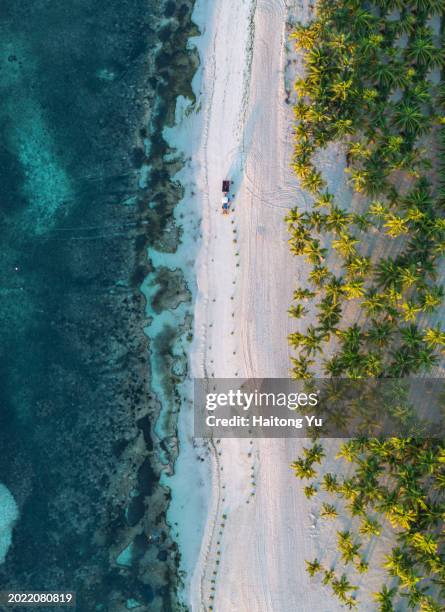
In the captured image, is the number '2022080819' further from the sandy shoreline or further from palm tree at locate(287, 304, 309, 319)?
palm tree at locate(287, 304, 309, 319)

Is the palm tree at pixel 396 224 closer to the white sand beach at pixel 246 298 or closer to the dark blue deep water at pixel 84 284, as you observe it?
the white sand beach at pixel 246 298

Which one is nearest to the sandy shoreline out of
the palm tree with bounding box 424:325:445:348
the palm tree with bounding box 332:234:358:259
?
the palm tree with bounding box 332:234:358:259

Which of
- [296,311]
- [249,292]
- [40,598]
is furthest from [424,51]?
[40,598]

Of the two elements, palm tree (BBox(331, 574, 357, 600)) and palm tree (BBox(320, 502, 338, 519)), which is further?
palm tree (BBox(320, 502, 338, 519))

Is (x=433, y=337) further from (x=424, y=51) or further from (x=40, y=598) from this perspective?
(x=40, y=598)

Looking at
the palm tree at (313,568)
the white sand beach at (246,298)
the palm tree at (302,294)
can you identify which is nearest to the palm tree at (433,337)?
the palm tree at (302,294)

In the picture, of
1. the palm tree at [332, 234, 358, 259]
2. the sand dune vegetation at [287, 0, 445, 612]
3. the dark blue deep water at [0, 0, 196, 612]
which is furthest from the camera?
the dark blue deep water at [0, 0, 196, 612]

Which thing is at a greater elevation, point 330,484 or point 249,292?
point 249,292
